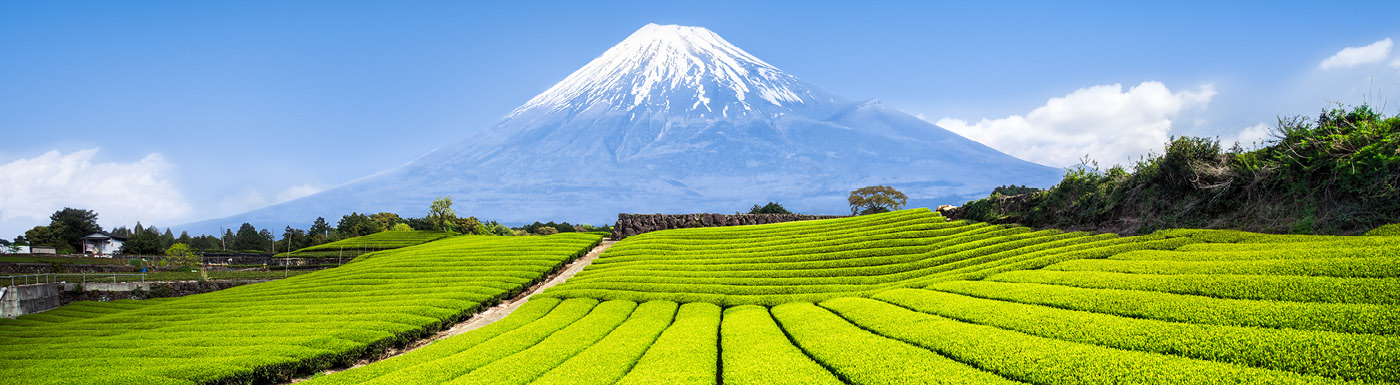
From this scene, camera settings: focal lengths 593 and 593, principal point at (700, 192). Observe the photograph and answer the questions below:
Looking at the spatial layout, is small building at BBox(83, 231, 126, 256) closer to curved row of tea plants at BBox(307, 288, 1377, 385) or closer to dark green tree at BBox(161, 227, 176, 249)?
dark green tree at BBox(161, 227, 176, 249)

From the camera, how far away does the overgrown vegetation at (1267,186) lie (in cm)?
977

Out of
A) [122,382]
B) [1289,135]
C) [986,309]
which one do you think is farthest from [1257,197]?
[122,382]

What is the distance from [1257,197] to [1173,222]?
4.81 ft

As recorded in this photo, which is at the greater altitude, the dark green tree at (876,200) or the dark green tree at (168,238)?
the dark green tree at (168,238)

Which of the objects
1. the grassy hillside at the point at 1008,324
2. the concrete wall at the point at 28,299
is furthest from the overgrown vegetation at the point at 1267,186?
the concrete wall at the point at 28,299

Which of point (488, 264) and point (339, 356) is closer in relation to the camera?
point (339, 356)

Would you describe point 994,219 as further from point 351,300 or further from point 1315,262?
point 351,300

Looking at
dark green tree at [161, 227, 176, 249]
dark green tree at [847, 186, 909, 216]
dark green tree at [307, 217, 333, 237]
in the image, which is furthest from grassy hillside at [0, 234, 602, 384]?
dark green tree at [161, 227, 176, 249]

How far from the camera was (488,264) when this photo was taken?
2330 cm

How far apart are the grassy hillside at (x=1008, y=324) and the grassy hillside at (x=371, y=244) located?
33.3 meters

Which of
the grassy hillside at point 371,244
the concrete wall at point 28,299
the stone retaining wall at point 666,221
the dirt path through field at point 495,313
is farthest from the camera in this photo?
the grassy hillside at point 371,244

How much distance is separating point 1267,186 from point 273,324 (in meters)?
21.9

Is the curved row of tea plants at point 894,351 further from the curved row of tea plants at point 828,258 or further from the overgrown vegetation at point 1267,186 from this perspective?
the overgrown vegetation at point 1267,186

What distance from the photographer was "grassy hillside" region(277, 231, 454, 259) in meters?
42.5
